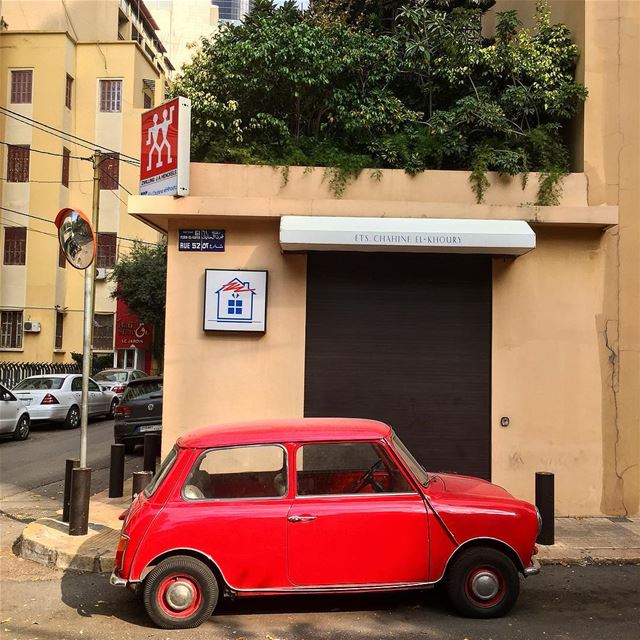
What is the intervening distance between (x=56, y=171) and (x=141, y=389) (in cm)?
2106

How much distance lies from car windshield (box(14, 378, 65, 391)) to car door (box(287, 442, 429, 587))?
1523cm

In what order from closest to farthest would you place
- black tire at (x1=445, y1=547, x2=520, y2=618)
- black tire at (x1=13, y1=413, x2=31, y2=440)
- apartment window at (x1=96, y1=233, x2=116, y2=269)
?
black tire at (x1=445, y1=547, x2=520, y2=618)
black tire at (x1=13, y1=413, x2=31, y2=440)
apartment window at (x1=96, y1=233, x2=116, y2=269)

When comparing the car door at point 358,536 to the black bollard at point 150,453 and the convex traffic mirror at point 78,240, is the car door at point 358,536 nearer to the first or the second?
the convex traffic mirror at point 78,240

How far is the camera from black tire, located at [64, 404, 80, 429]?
18.6 metres

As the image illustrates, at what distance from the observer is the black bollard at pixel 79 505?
23.3 feet

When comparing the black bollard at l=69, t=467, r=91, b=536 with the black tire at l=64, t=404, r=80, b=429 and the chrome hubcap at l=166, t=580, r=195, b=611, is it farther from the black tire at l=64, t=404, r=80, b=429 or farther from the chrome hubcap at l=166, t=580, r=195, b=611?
the black tire at l=64, t=404, r=80, b=429

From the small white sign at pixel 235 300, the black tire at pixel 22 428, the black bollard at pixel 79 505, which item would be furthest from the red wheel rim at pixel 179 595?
the black tire at pixel 22 428

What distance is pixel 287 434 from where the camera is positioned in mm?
5301

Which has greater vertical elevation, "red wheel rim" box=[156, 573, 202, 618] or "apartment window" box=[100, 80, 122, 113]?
"apartment window" box=[100, 80, 122, 113]

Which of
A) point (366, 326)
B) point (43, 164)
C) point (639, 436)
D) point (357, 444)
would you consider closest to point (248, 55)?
point (366, 326)

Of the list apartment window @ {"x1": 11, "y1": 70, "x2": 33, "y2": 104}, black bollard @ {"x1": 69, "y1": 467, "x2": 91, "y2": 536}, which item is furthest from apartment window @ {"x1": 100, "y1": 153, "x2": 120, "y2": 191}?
black bollard @ {"x1": 69, "y1": 467, "x2": 91, "y2": 536}

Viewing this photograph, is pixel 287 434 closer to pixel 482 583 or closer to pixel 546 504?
pixel 482 583

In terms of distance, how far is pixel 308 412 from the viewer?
8766mm

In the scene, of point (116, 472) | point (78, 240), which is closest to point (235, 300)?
point (78, 240)
